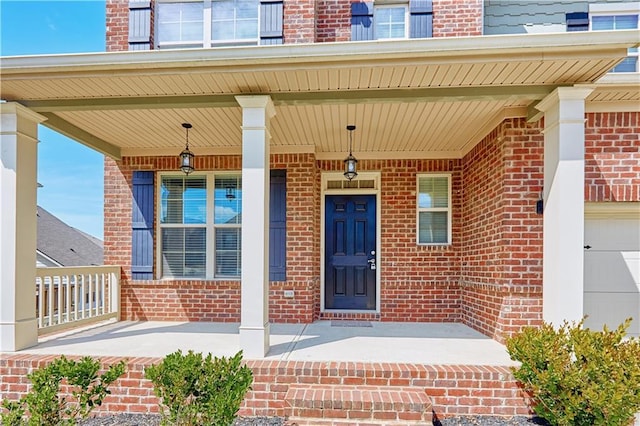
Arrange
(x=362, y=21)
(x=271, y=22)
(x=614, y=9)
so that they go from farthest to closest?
(x=362, y=21) < (x=271, y=22) < (x=614, y=9)

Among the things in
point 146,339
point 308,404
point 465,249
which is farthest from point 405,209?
point 146,339

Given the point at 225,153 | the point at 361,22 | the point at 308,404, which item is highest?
the point at 361,22

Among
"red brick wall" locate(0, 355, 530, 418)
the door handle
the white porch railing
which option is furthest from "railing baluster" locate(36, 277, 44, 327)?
the door handle

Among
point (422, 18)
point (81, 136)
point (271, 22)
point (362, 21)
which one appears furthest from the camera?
point (362, 21)

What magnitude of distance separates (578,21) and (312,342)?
5.60m

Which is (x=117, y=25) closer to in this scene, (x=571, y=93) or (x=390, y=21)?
(x=390, y=21)

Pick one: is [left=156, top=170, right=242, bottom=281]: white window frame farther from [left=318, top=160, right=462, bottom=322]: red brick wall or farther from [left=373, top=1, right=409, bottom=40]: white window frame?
[left=373, top=1, right=409, bottom=40]: white window frame

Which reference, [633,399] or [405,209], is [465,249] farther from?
[633,399]

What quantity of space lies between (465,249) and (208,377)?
4.18 metres

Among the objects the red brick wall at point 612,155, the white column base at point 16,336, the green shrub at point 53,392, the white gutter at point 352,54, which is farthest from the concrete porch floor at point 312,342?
the white gutter at point 352,54

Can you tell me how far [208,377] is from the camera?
9.07 ft

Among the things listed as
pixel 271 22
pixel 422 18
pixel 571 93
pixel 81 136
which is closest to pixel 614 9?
pixel 422 18

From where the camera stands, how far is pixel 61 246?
14.6m

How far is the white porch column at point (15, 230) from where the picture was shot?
3973mm
